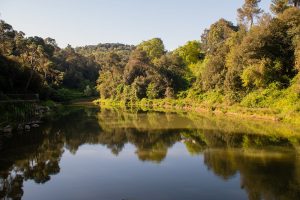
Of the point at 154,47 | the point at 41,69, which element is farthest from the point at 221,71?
the point at 154,47

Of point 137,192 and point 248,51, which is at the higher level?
point 248,51

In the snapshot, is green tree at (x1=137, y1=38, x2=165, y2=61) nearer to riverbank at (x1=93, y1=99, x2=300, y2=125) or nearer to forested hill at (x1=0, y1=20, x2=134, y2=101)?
forested hill at (x1=0, y1=20, x2=134, y2=101)

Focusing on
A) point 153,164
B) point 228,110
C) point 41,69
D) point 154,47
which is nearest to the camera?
point 153,164

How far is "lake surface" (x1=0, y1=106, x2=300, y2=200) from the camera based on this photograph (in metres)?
15.1

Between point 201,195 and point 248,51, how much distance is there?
3602cm

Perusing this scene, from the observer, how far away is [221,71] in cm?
5894

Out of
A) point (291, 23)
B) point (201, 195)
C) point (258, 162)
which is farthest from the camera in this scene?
point (291, 23)

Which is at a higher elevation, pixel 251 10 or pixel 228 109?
pixel 251 10

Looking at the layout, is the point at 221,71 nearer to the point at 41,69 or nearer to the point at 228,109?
the point at 228,109

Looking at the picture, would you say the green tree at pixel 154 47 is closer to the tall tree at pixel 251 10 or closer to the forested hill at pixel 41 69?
the forested hill at pixel 41 69

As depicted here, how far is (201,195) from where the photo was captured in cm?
1449

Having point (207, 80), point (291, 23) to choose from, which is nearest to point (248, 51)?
point (291, 23)

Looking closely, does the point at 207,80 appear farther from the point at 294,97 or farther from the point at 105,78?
the point at 105,78

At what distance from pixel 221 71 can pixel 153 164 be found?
41.6 metres
